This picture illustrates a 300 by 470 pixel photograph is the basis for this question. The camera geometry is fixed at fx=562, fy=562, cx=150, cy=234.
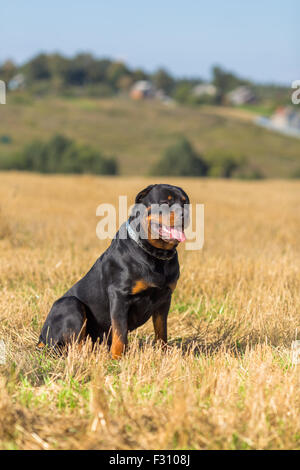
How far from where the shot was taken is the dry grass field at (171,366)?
3.07 meters

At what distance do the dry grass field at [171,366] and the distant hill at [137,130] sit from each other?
2386 inches

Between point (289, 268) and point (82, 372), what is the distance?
419 cm

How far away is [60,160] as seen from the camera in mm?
60094

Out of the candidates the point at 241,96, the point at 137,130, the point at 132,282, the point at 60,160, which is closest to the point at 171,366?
the point at 132,282

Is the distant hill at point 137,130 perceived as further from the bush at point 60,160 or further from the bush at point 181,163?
the bush at point 60,160

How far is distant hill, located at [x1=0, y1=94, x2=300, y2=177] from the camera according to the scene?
79.4 metres

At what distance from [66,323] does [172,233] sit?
1.24m

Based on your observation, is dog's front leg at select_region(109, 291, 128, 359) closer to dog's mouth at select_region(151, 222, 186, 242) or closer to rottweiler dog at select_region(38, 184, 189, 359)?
rottweiler dog at select_region(38, 184, 189, 359)

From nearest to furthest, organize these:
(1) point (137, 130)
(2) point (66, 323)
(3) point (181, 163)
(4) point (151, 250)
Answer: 1. (4) point (151, 250)
2. (2) point (66, 323)
3. (3) point (181, 163)
4. (1) point (137, 130)

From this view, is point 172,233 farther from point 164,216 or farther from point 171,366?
point 171,366

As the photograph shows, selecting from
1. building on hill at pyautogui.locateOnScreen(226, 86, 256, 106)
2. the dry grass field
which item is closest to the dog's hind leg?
the dry grass field

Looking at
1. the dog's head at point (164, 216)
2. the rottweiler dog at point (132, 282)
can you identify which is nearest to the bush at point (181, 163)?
the rottweiler dog at point (132, 282)

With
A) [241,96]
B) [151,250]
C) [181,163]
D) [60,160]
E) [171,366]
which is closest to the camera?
[171,366]

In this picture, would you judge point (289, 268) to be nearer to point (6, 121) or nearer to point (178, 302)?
point (178, 302)
